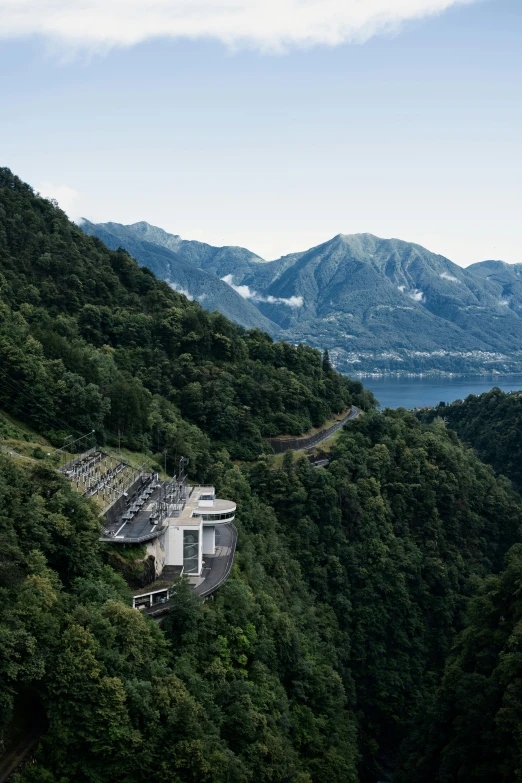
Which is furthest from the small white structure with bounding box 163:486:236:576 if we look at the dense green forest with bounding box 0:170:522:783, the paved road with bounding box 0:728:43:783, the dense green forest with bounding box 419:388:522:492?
the dense green forest with bounding box 419:388:522:492

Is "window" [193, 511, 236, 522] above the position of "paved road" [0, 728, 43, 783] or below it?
above

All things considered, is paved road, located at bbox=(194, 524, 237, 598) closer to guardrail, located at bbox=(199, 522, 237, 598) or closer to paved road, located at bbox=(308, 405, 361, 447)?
guardrail, located at bbox=(199, 522, 237, 598)

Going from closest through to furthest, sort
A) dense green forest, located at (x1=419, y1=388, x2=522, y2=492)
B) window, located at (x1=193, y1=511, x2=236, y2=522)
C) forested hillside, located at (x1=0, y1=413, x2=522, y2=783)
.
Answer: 1. forested hillside, located at (x1=0, y1=413, x2=522, y2=783)
2. window, located at (x1=193, y1=511, x2=236, y2=522)
3. dense green forest, located at (x1=419, y1=388, x2=522, y2=492)

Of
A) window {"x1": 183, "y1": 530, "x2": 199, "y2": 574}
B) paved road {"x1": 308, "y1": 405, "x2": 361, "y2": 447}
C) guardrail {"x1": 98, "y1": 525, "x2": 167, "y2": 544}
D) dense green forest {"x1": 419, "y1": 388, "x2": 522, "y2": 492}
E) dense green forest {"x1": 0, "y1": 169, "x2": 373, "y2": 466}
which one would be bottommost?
dense green forest {"x1": 419, "y1": 388, "x2": 522, "y2": 492}

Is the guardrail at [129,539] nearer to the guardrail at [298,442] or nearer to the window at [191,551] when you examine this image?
the window at [191,551]

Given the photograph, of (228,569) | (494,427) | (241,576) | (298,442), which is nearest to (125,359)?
(298,442)

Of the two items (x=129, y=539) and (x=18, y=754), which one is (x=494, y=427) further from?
(x=18, y=754)

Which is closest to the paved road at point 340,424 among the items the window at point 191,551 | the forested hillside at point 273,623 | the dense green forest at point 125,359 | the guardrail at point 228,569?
the dense green forest at point 125,359
